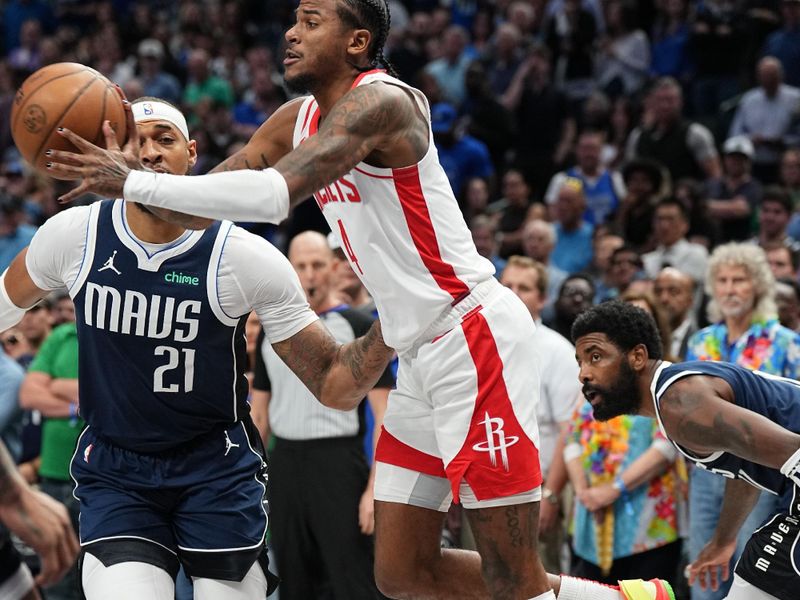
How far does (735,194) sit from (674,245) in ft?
5.26

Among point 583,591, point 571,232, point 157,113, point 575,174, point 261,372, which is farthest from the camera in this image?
point 575,174

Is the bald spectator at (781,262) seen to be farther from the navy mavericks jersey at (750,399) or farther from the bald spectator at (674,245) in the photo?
the navy mavericks jersey at (750,399)

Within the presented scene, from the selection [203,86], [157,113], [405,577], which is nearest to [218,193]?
[157,113]

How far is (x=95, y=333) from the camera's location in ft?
14.0

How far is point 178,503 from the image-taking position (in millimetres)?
4293

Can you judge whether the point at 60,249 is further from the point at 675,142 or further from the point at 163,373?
the point at 675,142

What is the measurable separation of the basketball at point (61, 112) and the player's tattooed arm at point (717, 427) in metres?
2.14

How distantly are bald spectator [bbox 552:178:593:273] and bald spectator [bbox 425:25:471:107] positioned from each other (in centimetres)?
331

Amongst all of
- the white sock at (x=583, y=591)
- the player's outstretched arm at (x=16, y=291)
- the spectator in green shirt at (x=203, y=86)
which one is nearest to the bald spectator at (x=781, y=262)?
the white sock at (x=583, y=591)

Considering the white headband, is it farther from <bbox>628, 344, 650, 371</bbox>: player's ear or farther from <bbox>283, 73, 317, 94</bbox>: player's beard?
<bbox>628, 344, 650, 371</bbox>: player's ear

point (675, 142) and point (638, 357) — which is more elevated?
point (638, 357)

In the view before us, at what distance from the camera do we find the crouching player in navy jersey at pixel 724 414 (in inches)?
166

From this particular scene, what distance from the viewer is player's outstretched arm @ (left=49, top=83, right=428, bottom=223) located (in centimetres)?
341

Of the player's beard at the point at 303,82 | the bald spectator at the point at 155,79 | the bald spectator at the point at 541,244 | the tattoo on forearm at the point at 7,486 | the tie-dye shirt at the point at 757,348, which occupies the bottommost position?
the bald spectator at the point at 155,79
